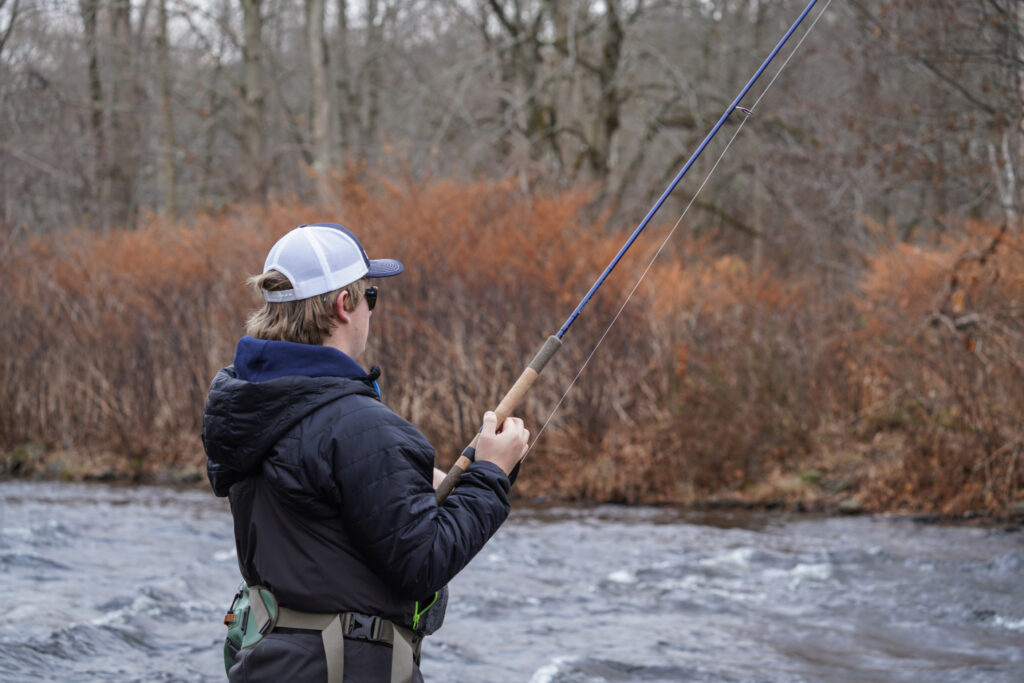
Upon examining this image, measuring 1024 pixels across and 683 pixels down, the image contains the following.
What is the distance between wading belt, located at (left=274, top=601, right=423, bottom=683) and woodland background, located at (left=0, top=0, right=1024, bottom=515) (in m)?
8.56

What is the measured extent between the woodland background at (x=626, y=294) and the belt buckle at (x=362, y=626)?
8.62 m

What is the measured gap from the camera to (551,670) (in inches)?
237

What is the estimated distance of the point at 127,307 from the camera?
14.8 m

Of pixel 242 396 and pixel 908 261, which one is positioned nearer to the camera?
pixel 242 396

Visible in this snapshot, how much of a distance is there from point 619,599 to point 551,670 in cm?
188

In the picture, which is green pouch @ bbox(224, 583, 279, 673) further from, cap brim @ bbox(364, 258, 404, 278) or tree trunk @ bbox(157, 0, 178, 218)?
tree trunk @ bbox(157, 0, 178, 218)

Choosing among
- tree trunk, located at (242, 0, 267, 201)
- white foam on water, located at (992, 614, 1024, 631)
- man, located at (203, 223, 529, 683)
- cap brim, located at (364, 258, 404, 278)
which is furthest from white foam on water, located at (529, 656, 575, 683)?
tree trunk, located at (242, 0, 267, 201)

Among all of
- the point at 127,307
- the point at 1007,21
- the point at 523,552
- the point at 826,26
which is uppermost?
the point at 826,26

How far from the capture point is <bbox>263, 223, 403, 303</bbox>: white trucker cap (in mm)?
2625

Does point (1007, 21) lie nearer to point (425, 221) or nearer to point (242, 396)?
point (425, 221)

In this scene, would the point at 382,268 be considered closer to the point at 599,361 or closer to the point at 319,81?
the point at 599,361

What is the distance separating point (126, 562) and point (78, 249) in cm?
807

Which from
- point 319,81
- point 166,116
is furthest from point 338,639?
point 166,116

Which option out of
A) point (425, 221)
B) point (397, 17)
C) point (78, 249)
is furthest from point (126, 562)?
point (397, 17)
